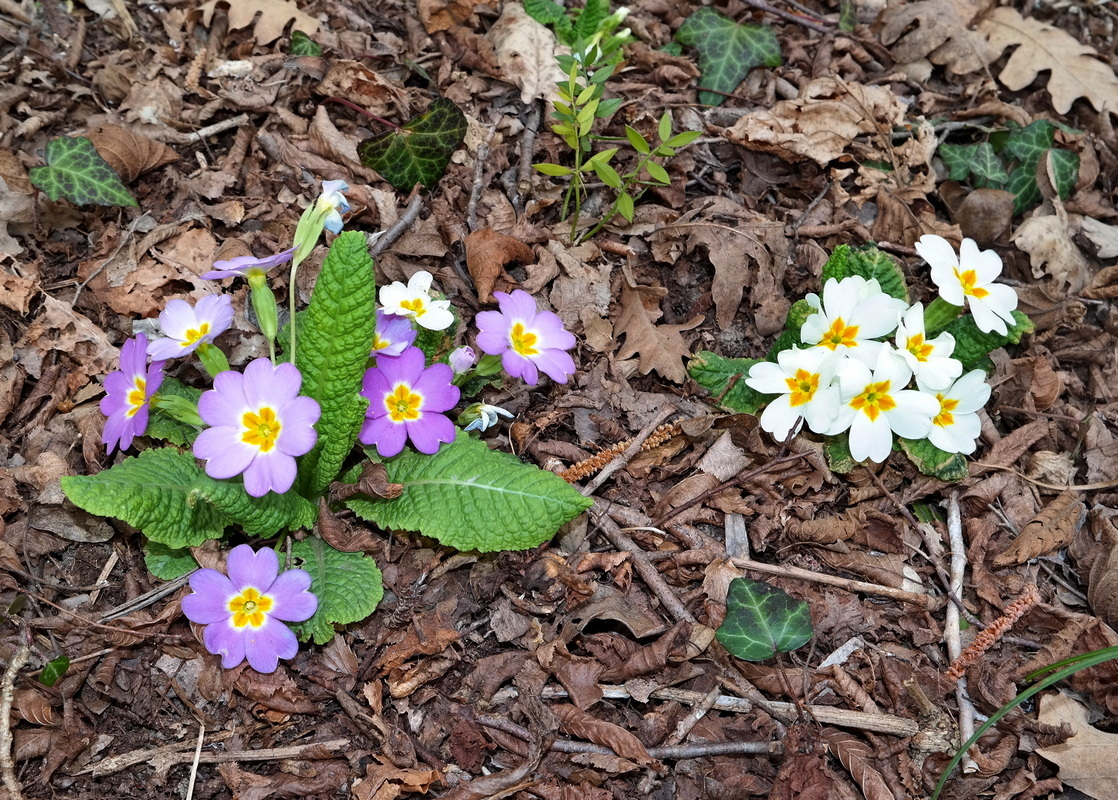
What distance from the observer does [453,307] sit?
276 centimetres

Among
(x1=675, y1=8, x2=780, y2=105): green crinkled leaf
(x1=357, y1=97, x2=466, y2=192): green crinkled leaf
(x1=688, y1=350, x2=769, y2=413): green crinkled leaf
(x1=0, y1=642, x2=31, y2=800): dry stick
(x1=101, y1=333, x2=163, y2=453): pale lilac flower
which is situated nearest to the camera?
(x1=0, y1=642, x2=31, y2=800): dry stick

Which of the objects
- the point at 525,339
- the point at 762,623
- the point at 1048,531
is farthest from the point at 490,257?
the point at 1048,531

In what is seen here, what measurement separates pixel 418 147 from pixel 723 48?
1.38 metres

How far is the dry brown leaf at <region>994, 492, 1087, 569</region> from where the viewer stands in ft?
8.19

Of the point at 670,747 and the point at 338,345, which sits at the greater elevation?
the point at 338,345

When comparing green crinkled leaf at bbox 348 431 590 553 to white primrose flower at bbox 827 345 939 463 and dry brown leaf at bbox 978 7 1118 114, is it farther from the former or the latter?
dry brown leaf at bbox 978 7 1118 114

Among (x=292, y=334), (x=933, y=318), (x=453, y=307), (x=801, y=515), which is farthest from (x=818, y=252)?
(x=292, y=334)

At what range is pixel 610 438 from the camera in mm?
2600

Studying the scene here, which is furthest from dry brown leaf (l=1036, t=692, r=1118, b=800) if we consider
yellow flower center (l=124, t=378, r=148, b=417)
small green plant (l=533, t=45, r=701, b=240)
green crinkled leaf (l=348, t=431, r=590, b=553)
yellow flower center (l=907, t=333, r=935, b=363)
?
yellow flower center (l=124, t=378, r=148, b=417)

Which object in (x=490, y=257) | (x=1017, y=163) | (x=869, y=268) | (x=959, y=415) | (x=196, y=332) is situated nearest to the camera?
(x=196, y=332)

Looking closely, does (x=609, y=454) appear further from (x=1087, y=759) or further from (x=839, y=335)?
(x=1087, y=759)

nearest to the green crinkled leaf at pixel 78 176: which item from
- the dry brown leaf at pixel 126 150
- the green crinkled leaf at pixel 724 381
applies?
the dry brown leaf at pixel 126 150

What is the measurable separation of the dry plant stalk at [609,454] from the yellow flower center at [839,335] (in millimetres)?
503

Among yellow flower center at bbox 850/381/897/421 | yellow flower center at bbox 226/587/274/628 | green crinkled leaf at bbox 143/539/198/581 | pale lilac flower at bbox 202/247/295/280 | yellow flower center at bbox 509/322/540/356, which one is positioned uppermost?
yellow flower center at bbox 850/381/897/421
